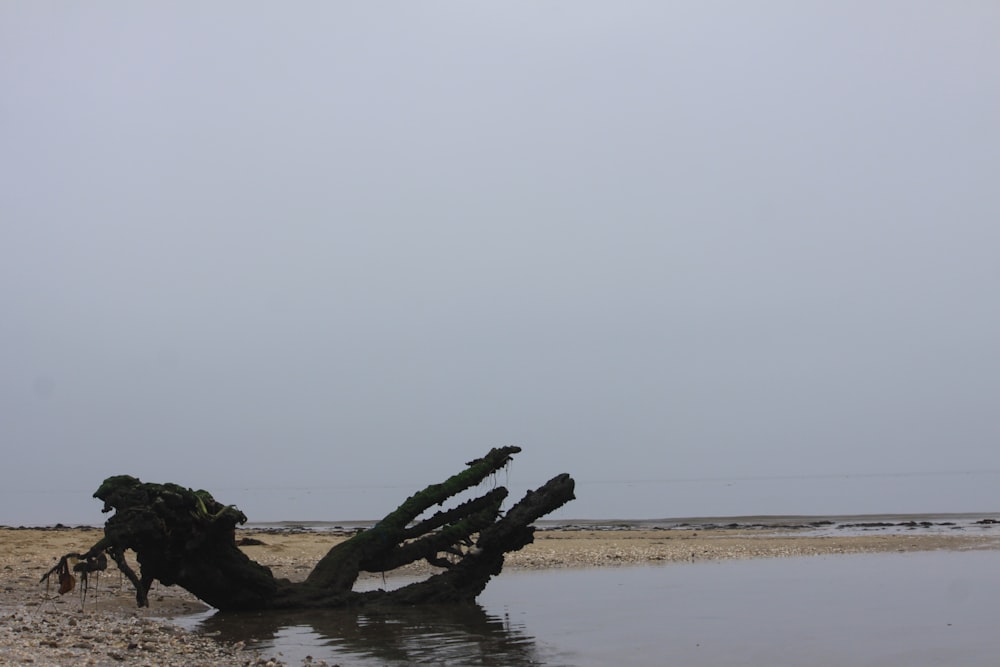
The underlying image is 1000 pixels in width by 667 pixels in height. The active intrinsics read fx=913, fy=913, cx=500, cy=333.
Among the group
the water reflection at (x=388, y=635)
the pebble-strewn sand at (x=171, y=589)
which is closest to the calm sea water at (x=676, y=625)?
the water reflection at (x=388, y=635)

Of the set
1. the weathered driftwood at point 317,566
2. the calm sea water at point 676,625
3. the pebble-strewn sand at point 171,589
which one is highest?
the weathered driftwood at point 317,566

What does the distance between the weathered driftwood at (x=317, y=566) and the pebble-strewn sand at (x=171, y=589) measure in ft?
3.24

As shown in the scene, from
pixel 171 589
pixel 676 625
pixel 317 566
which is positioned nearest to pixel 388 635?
pixel 317 566

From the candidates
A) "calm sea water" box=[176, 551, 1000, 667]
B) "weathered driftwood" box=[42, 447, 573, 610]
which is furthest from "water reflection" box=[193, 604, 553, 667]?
"weathered driftwood" box=[42, 447, 573, 610]

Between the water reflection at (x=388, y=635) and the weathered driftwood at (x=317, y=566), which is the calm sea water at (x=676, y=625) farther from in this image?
the weathered driftwood at (x=317, y=566)

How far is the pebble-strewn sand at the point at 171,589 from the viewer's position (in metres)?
12.6

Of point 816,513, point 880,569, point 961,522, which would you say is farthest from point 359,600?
point 816,513

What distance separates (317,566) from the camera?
763 inches

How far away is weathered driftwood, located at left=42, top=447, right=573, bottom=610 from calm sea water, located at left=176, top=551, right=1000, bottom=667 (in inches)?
22.8

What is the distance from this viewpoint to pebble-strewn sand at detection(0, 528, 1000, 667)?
12.6m

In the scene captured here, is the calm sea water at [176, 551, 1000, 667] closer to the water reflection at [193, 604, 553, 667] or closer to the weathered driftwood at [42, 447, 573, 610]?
the water reflection at [193, 604, 553, 667]

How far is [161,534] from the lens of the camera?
1616 cm

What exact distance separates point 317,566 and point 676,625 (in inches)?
299

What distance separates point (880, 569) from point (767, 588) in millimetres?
6172
